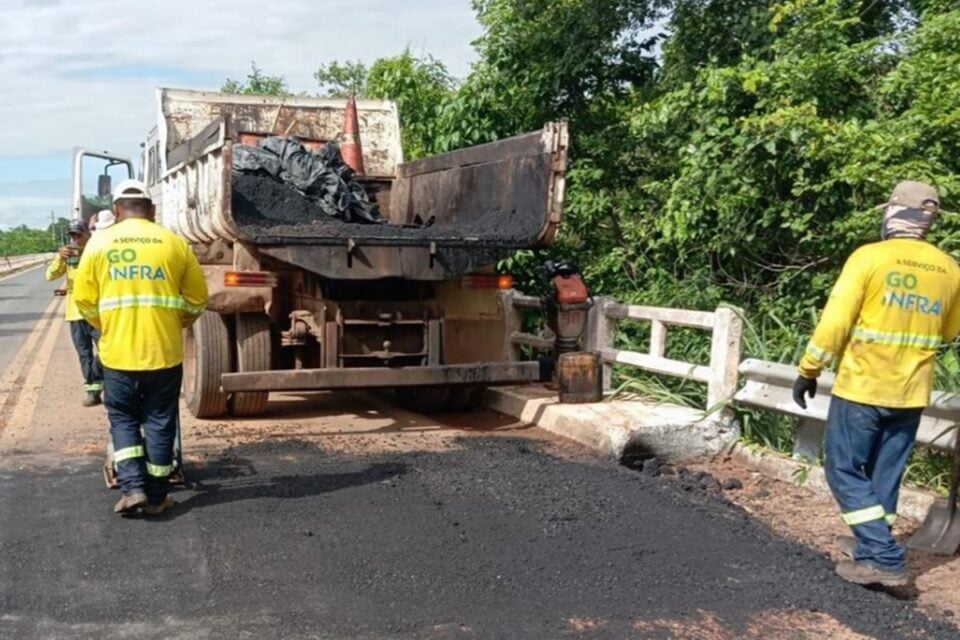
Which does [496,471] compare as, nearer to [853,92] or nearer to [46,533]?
[46,533]

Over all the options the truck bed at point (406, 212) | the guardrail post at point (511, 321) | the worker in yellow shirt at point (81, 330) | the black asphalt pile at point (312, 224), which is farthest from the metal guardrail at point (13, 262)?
the black asphalt pile at point (312, 224)

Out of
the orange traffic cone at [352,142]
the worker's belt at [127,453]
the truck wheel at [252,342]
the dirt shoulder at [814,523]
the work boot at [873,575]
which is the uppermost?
the orange traffic cone at [352,142]

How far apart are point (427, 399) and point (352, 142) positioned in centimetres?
299

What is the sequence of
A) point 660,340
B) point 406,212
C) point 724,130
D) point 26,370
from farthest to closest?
point 26,370, point 406,212, point 724,130, point 660,340

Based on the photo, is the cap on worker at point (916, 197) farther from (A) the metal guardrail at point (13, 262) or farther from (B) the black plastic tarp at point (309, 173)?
(A) the metal guardrail at point (13, 262)

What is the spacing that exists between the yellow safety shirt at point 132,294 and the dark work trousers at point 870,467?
11.1ft

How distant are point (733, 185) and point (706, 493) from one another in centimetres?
309

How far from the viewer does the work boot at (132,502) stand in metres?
5.11

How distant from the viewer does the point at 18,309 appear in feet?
67.0

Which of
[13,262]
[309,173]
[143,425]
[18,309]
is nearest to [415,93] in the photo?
[309,173]

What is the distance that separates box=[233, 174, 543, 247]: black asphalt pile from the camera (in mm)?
6996

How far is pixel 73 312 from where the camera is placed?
881cm

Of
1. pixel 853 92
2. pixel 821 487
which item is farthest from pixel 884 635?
pixel 853 92

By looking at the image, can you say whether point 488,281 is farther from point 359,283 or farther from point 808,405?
point 808,405
